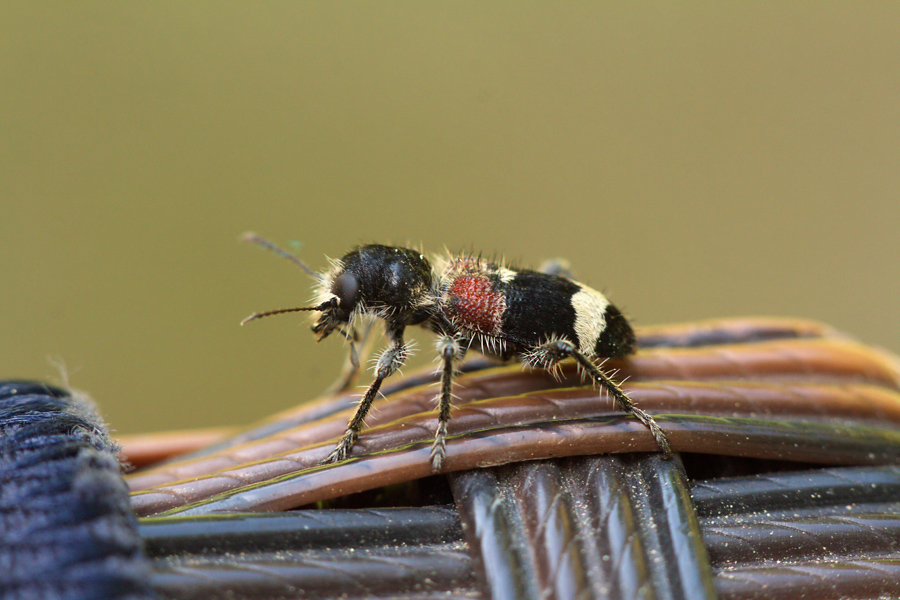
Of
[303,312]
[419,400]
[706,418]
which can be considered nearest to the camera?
[706,418]

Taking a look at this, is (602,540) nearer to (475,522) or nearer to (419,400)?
(475,522)

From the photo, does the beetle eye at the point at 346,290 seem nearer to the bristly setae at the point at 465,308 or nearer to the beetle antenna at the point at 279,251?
the bristly setae at the point at 465,308

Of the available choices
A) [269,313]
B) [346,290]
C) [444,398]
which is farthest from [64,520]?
[346,290]

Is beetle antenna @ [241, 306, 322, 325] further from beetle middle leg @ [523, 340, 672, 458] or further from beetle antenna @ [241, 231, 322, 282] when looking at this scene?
beetle middle leg @ [523, 340, 672, 458]

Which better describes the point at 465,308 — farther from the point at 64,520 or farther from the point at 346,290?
the point at 64,520

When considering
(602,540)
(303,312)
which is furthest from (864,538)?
(303,312)

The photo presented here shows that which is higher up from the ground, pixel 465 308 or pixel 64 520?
pixel 465 308

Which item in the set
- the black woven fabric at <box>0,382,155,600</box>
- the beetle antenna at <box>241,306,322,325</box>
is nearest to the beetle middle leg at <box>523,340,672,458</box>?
the beetle antenna at <box>241,306,322,325</box>
